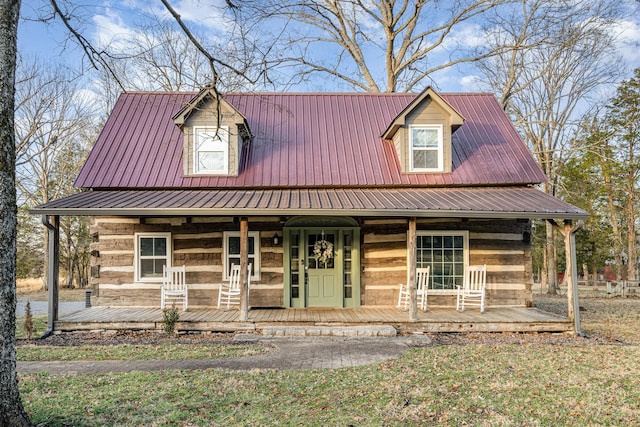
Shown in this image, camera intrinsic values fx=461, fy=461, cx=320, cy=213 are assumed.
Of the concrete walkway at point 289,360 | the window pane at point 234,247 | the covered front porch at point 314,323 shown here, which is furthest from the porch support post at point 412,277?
the window pane at point 234,247

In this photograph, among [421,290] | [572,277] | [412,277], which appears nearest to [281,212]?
[412,277]

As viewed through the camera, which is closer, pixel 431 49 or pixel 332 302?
pixel 332 302

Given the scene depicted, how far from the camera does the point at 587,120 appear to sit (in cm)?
2130

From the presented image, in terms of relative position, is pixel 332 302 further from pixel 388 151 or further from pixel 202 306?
pixel 388 151

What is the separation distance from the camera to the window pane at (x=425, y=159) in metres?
11.7

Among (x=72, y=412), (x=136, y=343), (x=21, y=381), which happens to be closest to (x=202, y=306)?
(x=136, y=343)

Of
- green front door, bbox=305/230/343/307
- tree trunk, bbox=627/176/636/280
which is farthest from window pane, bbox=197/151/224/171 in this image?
tree trunk, bbox=627/176/636/280

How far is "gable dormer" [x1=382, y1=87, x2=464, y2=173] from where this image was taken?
11547 millimetres

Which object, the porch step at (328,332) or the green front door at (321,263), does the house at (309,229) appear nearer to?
the green front door at (321,263)

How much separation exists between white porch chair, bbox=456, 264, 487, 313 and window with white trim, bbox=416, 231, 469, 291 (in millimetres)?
263

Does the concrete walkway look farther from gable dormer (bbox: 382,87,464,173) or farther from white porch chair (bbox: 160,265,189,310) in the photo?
gable dormer (bbox: 382,87,464,173)

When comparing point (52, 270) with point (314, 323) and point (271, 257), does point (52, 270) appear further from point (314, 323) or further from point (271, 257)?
point (314, 323)

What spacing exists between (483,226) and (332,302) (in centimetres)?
415

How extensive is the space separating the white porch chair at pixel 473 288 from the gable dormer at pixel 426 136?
257 cm
